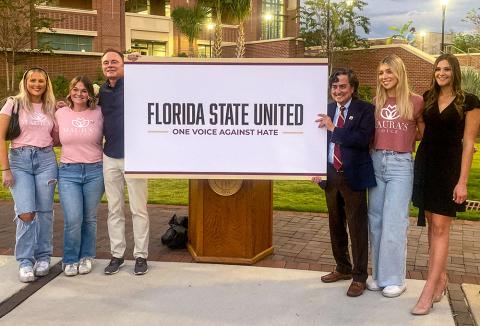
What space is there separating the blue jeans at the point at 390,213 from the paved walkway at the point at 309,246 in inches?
21.4

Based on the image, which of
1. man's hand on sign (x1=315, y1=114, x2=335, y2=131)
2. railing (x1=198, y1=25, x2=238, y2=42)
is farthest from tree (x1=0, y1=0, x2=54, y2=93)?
man's hand on sign (x1=315, y1=114, x2=335, y2=131)

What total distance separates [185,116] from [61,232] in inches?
108

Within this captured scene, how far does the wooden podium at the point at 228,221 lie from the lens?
501 cm

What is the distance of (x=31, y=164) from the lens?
448 centimetres

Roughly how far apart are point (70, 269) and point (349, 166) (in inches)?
100

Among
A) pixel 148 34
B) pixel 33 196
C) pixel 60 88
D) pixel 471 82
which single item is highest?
pixel 148 34

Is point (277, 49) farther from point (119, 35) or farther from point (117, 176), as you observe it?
point (117, 176)

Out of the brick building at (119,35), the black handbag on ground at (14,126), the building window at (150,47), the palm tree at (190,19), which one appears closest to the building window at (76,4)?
the brick building at (119,35)

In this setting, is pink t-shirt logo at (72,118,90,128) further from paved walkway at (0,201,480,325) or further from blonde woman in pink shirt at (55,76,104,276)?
paved walkway at (0,201,480,325)

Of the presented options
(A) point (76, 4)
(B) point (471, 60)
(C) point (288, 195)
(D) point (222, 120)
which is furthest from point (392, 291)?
(A) point (76, 4)

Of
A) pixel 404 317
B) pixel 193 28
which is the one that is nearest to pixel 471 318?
pixel 404 317

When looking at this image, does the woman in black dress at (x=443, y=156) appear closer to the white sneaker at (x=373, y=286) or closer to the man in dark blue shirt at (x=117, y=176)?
the white sneaker at (x=373, y=286)

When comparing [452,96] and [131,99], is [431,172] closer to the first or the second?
[452,96]

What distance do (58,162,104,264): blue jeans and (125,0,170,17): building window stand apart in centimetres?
3695
